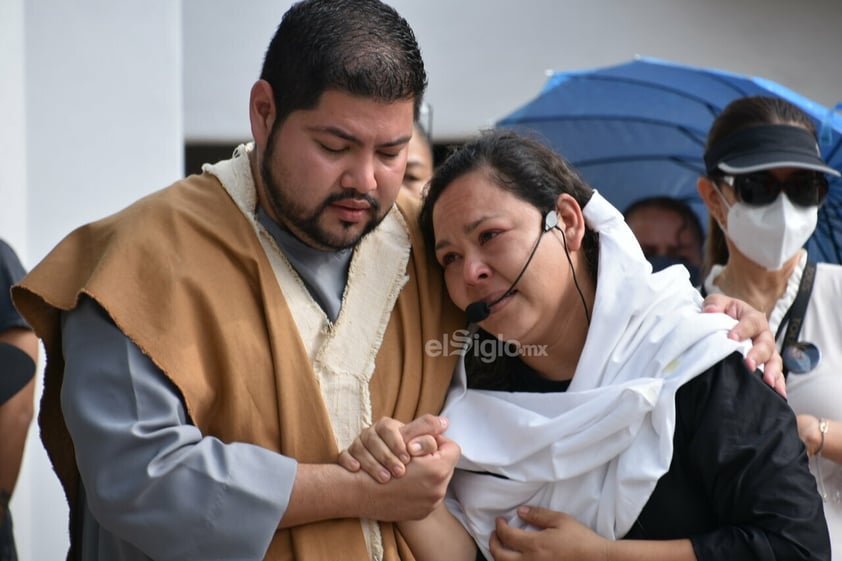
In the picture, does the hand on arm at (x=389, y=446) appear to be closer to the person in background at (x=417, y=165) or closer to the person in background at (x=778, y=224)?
the person in background at (x=778, y=224)

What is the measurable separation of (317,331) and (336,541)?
1.44 feet

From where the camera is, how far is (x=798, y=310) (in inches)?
127

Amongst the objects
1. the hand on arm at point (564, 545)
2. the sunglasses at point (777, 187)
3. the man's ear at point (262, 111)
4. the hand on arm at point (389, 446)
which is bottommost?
the hand on arm at point (564, 545)

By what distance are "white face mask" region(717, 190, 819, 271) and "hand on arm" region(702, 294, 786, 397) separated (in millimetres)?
629

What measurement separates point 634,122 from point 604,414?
8.68 ft

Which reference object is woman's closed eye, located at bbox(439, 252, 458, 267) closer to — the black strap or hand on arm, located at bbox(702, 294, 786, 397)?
hand on arm, located at bbox(702, 294, 786, 397)

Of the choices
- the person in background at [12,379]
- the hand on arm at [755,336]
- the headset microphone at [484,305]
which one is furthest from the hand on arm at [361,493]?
the person in background at [12,379]

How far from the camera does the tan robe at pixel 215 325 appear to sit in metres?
2.34

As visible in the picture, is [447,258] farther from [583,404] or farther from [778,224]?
[778,224]

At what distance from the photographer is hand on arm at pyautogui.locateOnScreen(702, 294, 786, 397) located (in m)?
2.49

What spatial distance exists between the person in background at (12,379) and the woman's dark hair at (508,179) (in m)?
1.59

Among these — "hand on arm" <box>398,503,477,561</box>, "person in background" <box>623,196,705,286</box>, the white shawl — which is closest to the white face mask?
the white shawl

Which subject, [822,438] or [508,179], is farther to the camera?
[822,438]

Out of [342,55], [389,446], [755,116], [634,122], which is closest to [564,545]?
[389,446]
